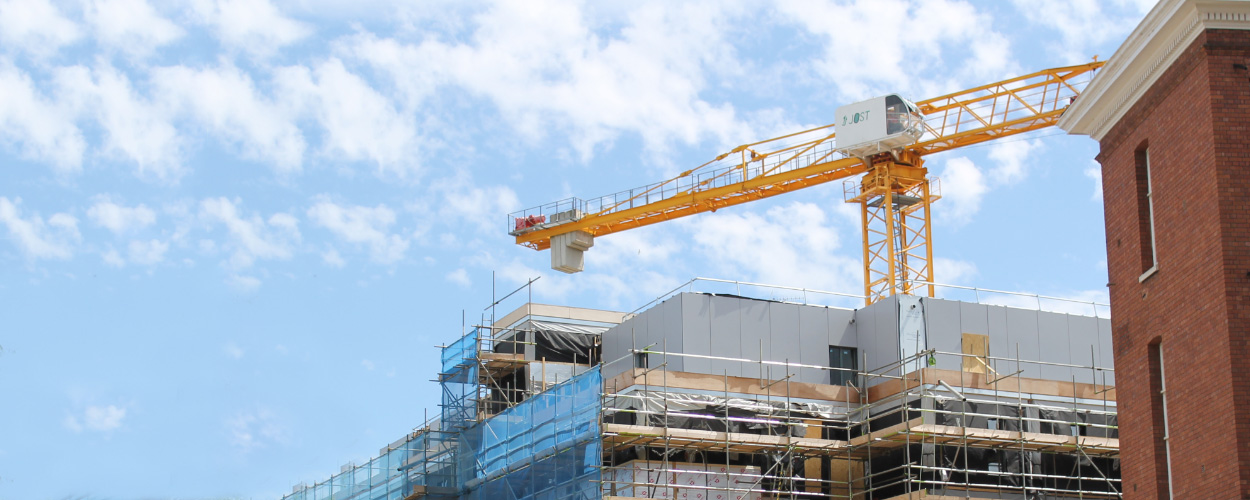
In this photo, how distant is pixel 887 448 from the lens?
38.1 metres

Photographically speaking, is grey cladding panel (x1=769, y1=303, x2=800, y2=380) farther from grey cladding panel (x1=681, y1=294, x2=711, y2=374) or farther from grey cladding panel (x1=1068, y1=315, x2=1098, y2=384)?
grey cladding panel (x1=1068, y1=315, x2=1098, y2=384)

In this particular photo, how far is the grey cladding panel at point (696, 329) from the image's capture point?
40500mm

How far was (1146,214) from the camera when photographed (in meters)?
24.0

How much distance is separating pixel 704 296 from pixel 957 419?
8.02 meters

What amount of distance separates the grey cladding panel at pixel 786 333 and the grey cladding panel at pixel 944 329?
11.8ft

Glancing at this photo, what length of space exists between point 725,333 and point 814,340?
2.72m

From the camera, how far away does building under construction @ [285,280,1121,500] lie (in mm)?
36500

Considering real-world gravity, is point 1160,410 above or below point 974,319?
below

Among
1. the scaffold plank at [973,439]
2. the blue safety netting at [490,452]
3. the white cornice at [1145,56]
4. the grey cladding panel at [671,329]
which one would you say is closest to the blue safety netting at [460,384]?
the blue safety netting at [490,452]

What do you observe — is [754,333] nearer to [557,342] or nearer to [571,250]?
[557,342]

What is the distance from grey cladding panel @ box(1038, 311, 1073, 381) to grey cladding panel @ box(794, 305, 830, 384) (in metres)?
6.29

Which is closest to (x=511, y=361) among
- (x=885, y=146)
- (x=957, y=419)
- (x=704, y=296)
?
(x=704, y=296)

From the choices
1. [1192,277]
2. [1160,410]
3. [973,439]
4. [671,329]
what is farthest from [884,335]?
[1192,277]

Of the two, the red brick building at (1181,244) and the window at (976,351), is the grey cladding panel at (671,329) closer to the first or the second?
the window at (976,351)
